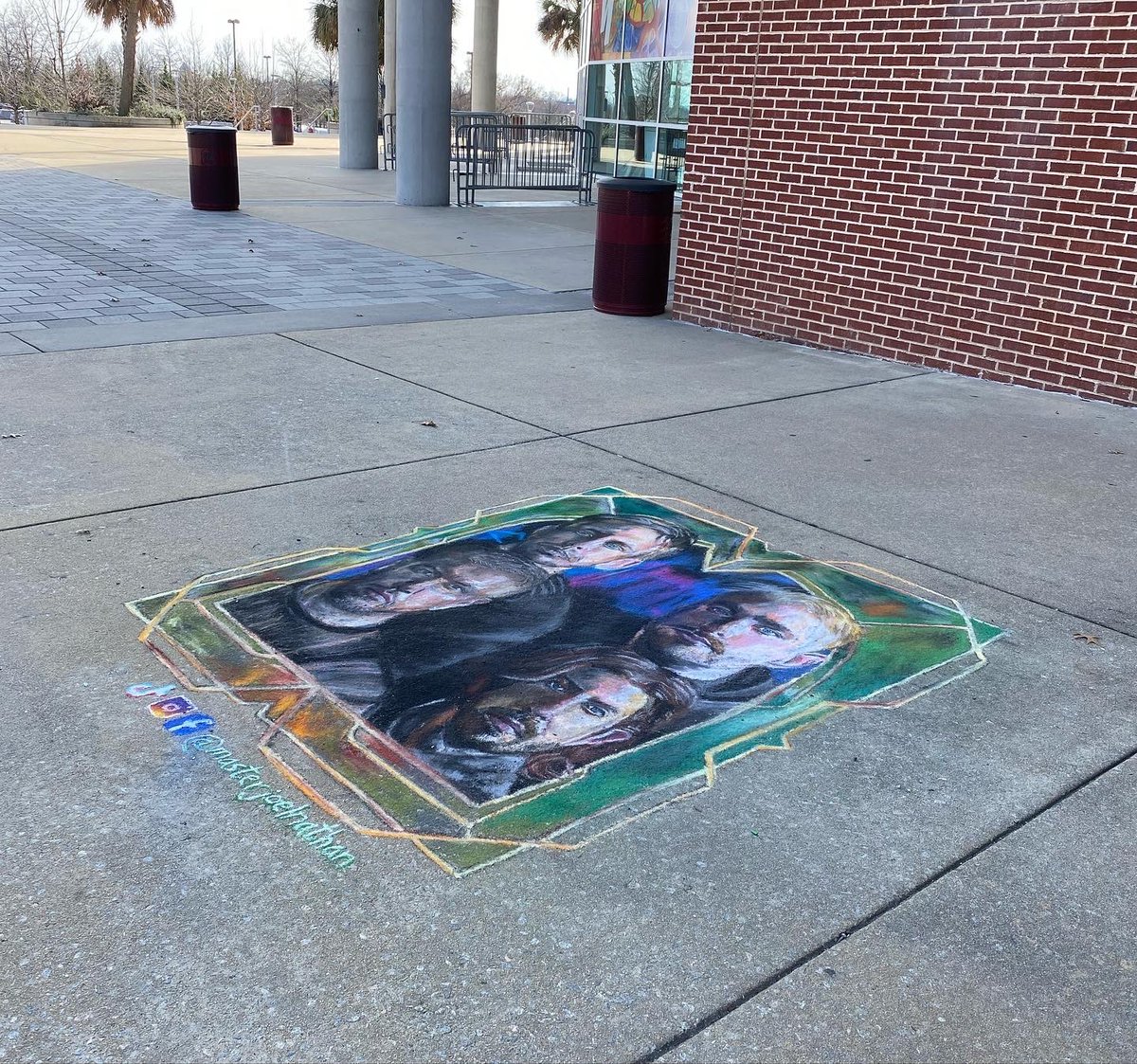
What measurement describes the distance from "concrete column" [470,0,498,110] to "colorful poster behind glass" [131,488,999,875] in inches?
1066

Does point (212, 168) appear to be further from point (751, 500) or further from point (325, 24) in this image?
point (325, 24)

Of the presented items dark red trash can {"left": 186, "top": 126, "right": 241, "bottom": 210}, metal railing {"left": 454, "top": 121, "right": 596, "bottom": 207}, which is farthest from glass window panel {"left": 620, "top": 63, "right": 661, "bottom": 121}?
dark red trash can {"left": 186, "top": 126, "right": 241, "bottom": 210}

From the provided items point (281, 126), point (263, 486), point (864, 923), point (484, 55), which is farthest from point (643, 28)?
point (864, 923)

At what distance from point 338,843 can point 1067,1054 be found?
1626 mm

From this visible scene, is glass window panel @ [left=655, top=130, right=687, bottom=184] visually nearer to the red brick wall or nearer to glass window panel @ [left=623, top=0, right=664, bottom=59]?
glass window panel @ [left=623, top=0, right=664, bottom=59]

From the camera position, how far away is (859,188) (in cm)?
834

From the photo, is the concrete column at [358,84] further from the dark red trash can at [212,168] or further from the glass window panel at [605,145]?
the dark red trash can at [212,168]

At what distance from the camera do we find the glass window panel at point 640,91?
18.4 m

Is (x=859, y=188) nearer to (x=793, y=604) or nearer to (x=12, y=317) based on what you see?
(x=793, y=604)

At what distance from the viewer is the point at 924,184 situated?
7938 mm

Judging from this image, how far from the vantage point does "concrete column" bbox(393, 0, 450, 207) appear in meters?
16.2

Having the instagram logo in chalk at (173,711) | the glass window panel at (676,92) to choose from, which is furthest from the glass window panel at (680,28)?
the instagram logo in chalk at (173,711)

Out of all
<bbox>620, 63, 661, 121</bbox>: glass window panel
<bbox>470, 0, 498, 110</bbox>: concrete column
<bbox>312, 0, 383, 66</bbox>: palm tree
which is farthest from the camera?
<bbox>312, 0, 383, 66</bbox>: palm tree

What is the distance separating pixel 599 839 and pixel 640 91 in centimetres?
1782
